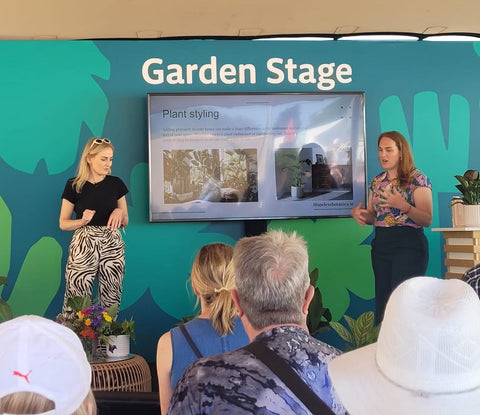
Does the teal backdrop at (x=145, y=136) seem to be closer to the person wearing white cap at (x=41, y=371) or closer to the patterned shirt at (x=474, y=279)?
the patterned shirt at (x=474, y=279)

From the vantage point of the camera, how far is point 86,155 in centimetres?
590

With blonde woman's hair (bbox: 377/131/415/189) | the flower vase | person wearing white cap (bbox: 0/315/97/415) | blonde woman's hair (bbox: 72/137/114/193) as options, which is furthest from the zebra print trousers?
person wearing white cap (bbox: 0/315/97/415)

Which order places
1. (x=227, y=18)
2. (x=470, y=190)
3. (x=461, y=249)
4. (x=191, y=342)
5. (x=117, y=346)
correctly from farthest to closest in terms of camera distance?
(x=227, y=18) < (x=470, y=190) < (x=461, y=249) < (x=117, y=346) < (x=191, y=342)

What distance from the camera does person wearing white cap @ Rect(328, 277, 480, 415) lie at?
1.28 metres

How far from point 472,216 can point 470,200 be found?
13 centimetres

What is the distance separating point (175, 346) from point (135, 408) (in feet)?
2.41

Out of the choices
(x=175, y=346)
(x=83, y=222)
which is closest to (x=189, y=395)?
(x=175, y=346)

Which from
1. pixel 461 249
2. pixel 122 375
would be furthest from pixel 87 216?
pixel 461 249

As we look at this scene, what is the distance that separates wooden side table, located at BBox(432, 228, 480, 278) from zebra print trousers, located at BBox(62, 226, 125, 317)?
7.77 ft

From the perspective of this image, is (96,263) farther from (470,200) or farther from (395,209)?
(470,200)

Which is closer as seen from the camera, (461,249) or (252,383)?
(252,383)

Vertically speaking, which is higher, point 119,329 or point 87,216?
point 87,216

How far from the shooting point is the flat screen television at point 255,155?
21.1 ft

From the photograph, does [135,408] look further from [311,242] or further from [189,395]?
[311,242]
